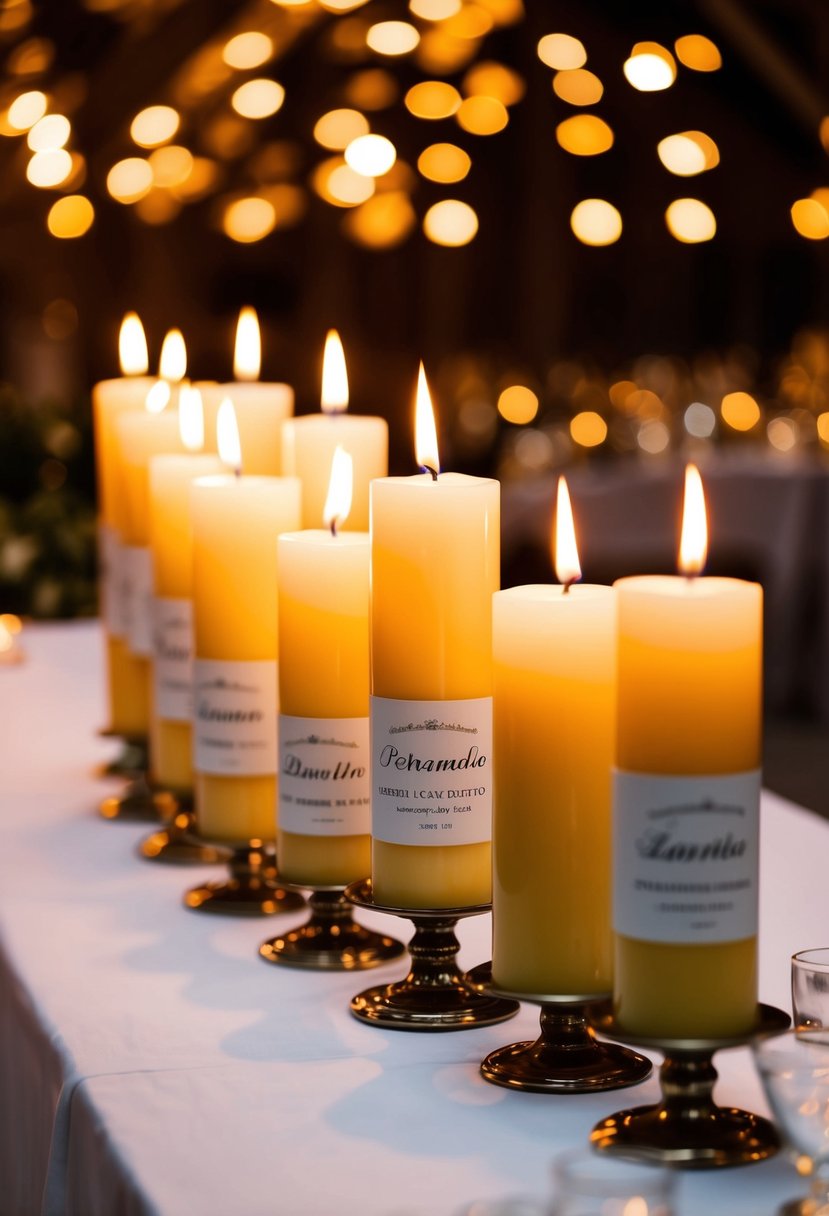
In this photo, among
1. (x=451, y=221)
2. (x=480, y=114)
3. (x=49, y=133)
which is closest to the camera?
(x=49, y=133)

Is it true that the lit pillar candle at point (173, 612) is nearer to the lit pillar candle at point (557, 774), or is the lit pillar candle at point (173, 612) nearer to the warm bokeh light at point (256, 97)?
the lit pillar candle at point (557, 774)

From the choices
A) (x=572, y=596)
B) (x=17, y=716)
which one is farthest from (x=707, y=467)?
(x=572, y=596)

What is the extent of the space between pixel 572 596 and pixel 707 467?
3891mm

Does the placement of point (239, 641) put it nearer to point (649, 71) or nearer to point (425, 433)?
point (425, 433)

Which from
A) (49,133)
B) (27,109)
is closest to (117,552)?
(27,109)

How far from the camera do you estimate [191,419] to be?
148cm

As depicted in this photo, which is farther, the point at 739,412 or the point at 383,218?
the point at 383,218

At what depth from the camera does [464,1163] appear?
0.79 metres

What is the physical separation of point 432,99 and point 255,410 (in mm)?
5132

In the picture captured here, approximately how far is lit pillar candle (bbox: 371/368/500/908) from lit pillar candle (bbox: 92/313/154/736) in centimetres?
70

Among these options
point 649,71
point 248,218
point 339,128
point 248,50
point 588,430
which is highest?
point 339,128

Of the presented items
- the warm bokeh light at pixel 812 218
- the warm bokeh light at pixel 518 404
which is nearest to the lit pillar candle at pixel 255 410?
the warm bokeh light at pixel 812 218

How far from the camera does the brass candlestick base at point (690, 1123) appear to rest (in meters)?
0.76

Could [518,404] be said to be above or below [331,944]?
above
